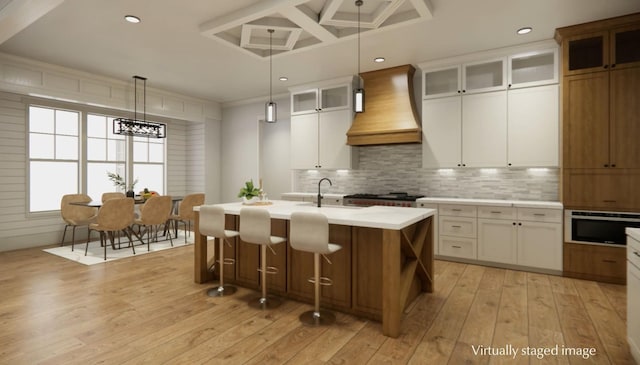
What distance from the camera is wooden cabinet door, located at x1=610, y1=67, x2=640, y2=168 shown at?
361 cm

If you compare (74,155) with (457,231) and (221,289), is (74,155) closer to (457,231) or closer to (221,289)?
(221,289)

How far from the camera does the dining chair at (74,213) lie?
5534 millimetres

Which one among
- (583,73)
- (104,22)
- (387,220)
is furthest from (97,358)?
(583,73)

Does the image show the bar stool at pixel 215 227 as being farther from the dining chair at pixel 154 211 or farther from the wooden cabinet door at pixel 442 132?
the wooden cabinet door at pixel 442 132

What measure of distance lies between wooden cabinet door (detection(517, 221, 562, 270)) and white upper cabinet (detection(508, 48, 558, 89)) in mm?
1828

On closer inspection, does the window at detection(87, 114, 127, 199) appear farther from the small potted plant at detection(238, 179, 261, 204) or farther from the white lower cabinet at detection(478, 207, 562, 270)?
the white lower cabinet at detection(478, 207, 562, 270)

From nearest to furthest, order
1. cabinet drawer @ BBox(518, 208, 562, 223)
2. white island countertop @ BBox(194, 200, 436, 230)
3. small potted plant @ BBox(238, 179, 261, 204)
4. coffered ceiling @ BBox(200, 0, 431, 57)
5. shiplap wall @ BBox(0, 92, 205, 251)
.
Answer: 1. white island countertop @ BBox(194, 200, 436, 230)
2. coffered ceiling @ BBox(200, 0, 431, 57)
3. small potted plant @ BBox(238, 179, 261, 204)
4. cabinet drawer @ BBox(518, 208, 562, 223)
5. shiplap wall @ BBox(0, 92, 205, 251)

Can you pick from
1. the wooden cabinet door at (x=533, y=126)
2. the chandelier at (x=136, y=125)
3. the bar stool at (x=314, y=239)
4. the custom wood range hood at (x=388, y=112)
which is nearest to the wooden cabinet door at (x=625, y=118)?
the wooden cabinet door at (x=533, y=126)

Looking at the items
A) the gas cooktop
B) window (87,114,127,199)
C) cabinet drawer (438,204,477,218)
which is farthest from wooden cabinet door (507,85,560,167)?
window (87,114,127,199)

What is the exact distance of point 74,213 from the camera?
572 cm

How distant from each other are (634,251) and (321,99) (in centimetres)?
482

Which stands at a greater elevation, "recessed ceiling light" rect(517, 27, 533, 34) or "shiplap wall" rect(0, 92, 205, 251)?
"recessed ceiling light" rect(517, 27, 533, 34)

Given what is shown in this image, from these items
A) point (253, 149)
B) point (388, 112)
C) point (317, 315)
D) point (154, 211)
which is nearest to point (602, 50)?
point (388, 112)

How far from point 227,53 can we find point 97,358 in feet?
12.8
